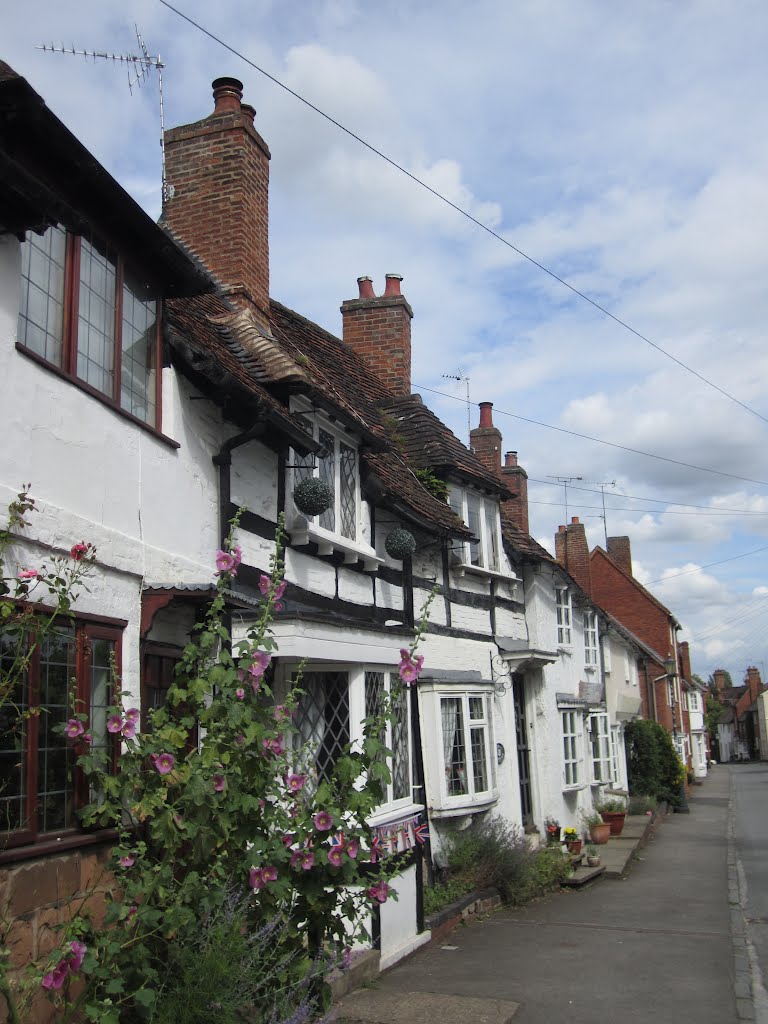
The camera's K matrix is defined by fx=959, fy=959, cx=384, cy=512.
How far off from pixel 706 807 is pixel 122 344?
30.5m

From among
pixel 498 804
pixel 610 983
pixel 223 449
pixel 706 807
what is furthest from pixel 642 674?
pixel 223 449

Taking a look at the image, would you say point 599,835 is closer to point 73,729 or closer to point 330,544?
point 330,544

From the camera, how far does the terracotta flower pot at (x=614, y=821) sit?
2111 cm

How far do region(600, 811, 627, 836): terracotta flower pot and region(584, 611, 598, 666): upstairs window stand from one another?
3.66m

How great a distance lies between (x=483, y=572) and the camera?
15.0 m

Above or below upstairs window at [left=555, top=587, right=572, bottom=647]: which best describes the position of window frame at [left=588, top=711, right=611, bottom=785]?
below

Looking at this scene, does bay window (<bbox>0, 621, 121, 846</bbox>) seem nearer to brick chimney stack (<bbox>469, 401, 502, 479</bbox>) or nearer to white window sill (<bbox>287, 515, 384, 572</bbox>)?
white window sill (<bbox>287, 515, 384, 572</bbox>)

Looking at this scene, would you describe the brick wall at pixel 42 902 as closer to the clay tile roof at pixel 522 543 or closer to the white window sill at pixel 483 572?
the white window sill at pixel 483 572

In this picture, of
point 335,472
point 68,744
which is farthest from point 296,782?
point 335,472

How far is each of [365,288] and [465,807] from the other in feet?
30.3

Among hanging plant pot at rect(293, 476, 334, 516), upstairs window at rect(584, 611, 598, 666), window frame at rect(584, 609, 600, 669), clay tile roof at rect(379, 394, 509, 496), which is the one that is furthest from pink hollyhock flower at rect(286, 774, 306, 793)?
upstairs window at rect(584, 611, 598, 666)

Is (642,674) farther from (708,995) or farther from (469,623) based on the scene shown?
(708,995)

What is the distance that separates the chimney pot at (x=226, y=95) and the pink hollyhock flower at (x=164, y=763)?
8.02 meters

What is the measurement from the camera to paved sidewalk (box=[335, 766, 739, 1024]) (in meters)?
8.09
